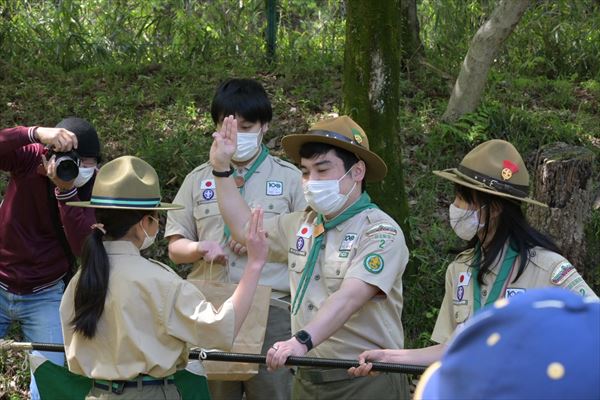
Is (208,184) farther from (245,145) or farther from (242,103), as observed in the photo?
(242,103)

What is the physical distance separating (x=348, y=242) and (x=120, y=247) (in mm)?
972

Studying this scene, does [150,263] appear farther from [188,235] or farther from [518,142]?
[518,142]

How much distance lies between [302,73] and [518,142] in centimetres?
244

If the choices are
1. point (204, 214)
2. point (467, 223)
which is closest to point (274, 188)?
point (204, 214)

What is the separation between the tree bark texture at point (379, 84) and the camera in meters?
6.64

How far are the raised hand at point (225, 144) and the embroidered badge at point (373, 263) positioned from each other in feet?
2.62

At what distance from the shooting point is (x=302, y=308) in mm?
4039

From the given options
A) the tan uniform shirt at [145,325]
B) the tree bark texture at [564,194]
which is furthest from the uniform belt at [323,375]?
the tree bark texture at [564,194]

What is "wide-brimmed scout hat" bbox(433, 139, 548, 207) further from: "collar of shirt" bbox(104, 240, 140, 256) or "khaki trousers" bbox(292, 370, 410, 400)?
"collar of shirt" bbox(104, 240, 140, 256)

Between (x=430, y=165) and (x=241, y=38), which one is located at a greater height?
(x=241, y=38)

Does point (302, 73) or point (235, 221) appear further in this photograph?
point (302, 73)

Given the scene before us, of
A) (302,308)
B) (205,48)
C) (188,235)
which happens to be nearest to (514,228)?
(302,308)

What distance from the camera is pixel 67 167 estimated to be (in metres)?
4.57

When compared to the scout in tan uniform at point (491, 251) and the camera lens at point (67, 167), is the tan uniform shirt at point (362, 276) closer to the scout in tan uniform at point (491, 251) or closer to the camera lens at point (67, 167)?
the scout in tan uniform at point (491, 251)
